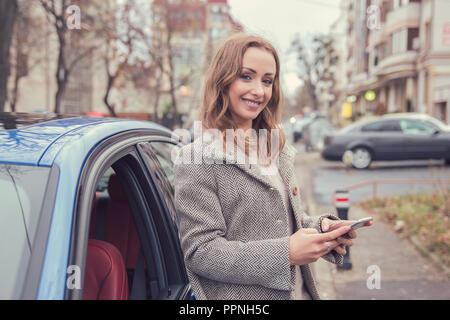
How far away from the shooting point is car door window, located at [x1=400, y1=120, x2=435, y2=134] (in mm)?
14406

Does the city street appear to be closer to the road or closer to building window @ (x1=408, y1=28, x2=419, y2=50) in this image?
the road

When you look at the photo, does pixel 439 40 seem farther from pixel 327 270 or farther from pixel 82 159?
pixel 82 159

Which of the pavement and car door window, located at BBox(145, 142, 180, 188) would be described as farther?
the pavement

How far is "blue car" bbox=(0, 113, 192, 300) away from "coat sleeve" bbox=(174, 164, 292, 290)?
0.31 meters

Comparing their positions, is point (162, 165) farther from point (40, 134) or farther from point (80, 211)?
point (80, 211)

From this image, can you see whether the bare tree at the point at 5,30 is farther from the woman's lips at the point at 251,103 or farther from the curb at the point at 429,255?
the woman's lips at the point at 251,103

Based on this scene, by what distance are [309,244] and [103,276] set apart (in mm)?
967

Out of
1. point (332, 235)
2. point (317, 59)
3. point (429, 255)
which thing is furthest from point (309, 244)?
point (317, 59)

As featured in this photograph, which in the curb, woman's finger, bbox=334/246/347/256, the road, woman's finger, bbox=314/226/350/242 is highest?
woman's finger, bbox=314/226/350/242

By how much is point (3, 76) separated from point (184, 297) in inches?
325

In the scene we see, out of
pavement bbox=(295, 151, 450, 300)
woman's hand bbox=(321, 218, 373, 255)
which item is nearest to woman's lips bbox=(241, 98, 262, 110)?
woman's hand bbox=(321, 218, 373, 255)

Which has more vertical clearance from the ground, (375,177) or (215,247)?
(215,247)

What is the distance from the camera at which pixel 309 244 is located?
159 cm

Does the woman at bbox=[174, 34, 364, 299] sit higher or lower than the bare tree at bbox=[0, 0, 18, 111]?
lower
